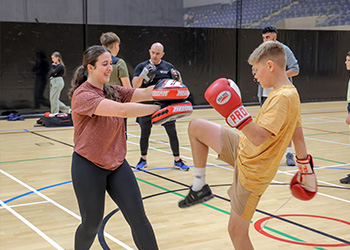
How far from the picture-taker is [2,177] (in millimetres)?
6555

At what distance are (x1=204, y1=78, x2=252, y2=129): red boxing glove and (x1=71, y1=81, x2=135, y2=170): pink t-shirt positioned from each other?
0.76 meters

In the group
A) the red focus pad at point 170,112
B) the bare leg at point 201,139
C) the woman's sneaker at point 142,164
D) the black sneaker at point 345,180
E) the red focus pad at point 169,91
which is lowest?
the woman's sneaker at point 142,164

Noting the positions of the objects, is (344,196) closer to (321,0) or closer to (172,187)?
(172,187)

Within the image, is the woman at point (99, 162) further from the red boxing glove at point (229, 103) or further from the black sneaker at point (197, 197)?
the red boxing glove at point (229, 103)

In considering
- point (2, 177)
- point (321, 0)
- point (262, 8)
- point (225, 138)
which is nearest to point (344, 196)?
point (225, 138)

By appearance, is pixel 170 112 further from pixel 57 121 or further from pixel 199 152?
pixel 57 121

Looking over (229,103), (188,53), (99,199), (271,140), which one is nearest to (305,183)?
(271,140)

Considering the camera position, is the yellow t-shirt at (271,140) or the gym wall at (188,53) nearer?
the yellow t-shirt at (271,140)

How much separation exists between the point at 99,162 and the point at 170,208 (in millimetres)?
2163

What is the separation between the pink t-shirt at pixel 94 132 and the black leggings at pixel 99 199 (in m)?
0.06

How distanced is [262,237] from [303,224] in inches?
23.0

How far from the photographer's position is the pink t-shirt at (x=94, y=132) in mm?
3168

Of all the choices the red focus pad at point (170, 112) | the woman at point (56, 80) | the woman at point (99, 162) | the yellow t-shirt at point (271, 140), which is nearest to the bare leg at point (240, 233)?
the yellow t-shirt at point (271, 140)

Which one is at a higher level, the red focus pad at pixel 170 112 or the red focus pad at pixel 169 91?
the red focus pad at pixel 169 91
